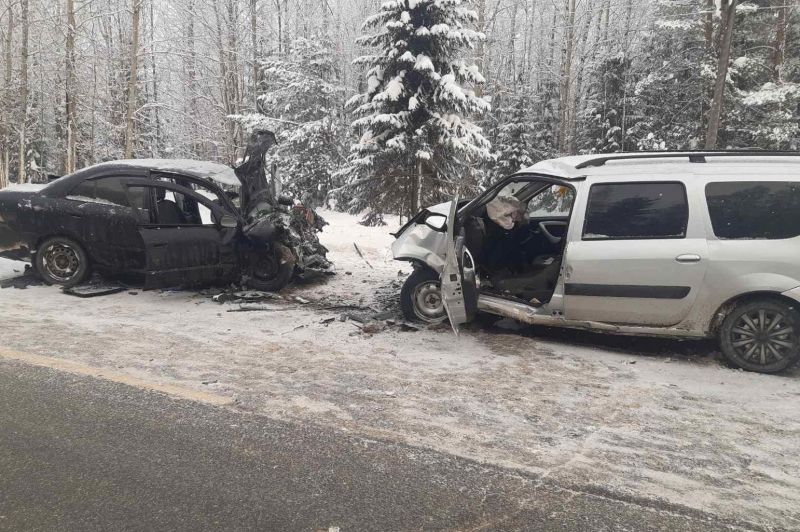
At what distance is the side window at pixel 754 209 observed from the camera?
4.81 m

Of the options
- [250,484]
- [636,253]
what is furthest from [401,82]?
[250,484]

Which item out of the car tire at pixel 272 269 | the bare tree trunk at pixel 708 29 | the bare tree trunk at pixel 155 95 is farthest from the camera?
the bare tree trunk at pixel 155 95

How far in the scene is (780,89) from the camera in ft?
55.9

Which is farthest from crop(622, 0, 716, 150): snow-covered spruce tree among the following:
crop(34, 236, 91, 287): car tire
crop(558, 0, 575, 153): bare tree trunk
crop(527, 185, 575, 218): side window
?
crop(34, 236, 91, 287): car tire

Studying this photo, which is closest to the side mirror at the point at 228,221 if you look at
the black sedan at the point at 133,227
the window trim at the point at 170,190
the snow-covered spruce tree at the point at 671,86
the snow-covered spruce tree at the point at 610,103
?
the black sedan at the point at 133,227

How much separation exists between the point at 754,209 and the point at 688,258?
760mm

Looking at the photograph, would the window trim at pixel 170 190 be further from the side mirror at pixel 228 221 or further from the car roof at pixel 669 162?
the car roof at pixel 669 162

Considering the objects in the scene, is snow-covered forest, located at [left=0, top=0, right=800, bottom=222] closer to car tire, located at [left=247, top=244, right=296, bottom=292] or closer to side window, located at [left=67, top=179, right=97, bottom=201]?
car tire, located at [left=247, top=244, right=296, bottom=292]

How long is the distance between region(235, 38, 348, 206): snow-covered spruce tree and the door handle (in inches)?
702

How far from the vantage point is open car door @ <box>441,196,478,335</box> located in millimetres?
5512

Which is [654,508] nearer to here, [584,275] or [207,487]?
[207,487]

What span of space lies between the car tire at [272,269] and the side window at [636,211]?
4.32 meters

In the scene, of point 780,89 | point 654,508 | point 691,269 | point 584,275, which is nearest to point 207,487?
point 654,508

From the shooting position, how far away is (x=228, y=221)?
7113 millimetres
